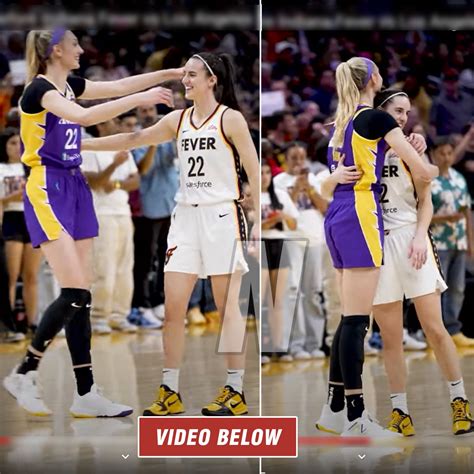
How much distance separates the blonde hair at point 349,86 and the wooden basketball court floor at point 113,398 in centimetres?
141

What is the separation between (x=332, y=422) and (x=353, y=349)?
45 centimetres

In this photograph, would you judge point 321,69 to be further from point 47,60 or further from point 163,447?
point 163,447

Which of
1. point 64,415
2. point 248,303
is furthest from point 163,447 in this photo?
point 248,303

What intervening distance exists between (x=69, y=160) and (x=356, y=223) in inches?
54.5

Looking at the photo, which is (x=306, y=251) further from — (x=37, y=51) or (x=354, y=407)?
(x=37, y=51)

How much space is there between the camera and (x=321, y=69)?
8.02 m

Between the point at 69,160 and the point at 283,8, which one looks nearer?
the point at 69,160

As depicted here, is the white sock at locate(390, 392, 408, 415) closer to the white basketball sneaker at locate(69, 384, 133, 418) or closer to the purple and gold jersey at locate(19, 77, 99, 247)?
the white basketball sneaker at locate(69, 384, 133, 418)

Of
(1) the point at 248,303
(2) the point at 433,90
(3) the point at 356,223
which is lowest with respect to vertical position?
(1) the point at 248,303

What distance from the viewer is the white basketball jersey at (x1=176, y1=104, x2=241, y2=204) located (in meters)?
5.81

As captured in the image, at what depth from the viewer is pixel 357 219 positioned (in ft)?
18.6

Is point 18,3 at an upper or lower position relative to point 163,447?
upper

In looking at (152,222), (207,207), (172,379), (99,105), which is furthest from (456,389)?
(152,222)

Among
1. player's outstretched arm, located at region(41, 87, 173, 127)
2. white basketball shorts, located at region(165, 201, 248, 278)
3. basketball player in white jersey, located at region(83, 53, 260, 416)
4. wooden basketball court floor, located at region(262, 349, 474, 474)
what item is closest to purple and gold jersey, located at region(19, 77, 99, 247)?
player's outstretched arm, located at region(41, 87, 173, 127)
